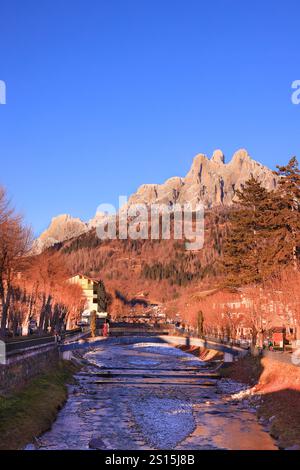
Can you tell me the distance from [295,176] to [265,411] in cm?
4257

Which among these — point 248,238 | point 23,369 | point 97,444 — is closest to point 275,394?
point 97,444

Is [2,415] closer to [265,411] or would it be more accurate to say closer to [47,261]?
[265,411]

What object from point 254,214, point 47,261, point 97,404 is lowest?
point 97,404

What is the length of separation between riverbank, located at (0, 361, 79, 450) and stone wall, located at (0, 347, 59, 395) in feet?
1.79

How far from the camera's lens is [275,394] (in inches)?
1754

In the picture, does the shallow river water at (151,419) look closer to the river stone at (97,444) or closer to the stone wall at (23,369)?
the river stone at (97,444)

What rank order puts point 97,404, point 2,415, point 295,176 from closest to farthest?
1. point 2,415
2. point 97,404
3. point 295,176

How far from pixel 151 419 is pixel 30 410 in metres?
9.30

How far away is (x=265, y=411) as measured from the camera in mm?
40750

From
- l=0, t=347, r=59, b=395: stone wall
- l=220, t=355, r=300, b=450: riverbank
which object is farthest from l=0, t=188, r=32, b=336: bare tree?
l=220, t=355, r=300, b=450: riverbank

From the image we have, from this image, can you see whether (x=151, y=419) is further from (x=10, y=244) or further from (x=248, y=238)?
(x=248, y=238)

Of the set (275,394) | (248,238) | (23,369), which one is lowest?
(275,394)

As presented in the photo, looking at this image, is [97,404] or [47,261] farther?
[47,261]
